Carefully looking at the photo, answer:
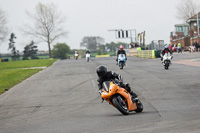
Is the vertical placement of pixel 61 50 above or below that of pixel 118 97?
above

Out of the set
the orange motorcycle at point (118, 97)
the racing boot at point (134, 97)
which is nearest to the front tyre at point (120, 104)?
the orange motorcycle at point (118, 97)

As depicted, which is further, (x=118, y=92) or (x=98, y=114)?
(x=98, y=114)

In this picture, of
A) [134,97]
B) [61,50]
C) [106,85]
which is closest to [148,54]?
[134,97]

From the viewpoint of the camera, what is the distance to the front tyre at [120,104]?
27.9 feet

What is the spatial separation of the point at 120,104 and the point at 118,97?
17 cm

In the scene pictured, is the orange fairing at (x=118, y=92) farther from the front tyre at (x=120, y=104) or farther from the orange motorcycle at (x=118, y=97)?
the front tyre at (x=120, y=104)

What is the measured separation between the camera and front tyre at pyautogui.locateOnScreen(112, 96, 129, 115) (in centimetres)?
851

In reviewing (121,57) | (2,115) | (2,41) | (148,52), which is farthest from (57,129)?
(2,41)

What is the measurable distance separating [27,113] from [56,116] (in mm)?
1323

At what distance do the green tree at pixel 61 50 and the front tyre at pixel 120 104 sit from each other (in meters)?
116

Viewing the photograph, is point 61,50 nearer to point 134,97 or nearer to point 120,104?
point 134,97

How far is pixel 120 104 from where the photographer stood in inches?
338

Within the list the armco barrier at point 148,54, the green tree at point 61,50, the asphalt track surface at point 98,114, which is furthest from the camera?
the green tree at point 61,50

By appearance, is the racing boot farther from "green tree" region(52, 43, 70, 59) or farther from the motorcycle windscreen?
"green tree" region(52, 43, 70, 59)
